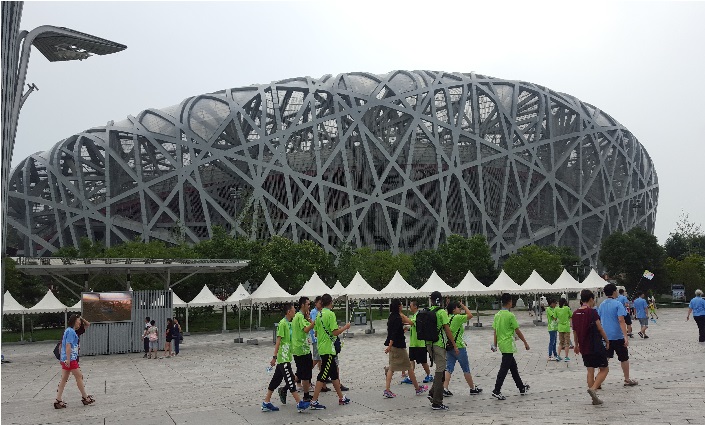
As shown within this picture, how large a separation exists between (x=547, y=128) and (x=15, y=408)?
73397 mm

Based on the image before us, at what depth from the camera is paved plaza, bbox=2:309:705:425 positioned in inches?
359

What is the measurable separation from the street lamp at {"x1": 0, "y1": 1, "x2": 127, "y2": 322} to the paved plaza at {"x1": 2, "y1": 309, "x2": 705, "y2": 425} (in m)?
4.25

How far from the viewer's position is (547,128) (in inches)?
3059

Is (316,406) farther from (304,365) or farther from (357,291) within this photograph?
(357,291)

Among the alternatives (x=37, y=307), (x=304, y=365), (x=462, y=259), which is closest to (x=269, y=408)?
(x=304, y=365)

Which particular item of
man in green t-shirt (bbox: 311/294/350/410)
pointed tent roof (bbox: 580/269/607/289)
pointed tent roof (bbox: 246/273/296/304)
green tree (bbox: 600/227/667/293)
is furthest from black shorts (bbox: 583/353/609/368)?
green tree (bbox: 600/227/667/293)

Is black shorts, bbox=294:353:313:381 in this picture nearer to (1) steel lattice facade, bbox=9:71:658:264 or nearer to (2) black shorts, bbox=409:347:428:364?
(2) black shorts, bbox=409:347:428:364

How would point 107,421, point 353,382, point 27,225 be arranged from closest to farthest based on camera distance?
point 107,421 → point 353,382 → point 27,225

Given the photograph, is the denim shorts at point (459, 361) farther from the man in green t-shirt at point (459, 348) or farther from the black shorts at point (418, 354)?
the black shorts at point (418, 354)

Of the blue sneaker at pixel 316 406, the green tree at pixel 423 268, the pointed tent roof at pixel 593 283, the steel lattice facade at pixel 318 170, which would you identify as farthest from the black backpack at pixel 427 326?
the steel lattice facade at pixel 318 170

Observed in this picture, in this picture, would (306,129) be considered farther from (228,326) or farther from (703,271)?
(703,271)

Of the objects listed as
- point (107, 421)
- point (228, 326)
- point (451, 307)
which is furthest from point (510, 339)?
point (228, 326)

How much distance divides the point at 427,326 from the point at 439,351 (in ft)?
1.42

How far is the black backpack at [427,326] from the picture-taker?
33.0 feet
